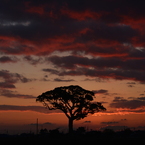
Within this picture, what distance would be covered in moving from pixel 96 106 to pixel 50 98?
38.5 ft

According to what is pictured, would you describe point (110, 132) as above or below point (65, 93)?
below

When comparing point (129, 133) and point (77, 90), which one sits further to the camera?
point (129, 133)

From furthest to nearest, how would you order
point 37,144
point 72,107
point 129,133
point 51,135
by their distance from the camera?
point 129,133, point 72,107, point 51,135, point 37,144

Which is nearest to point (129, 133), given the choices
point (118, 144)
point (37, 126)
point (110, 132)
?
point (110, 132)

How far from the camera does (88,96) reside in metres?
71.9

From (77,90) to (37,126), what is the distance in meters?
26.2

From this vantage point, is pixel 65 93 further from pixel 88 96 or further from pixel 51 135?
pixel 51 135

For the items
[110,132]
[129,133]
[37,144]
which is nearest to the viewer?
[37,144]

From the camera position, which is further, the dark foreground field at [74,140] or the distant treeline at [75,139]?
the distant treeline at [75,139]

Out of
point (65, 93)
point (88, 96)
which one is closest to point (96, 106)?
point (88, 96)

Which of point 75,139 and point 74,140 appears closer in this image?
point 74,140

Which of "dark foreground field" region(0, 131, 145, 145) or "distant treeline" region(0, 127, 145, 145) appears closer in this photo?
"dark foreground field" region(0, 131, 145, 145)

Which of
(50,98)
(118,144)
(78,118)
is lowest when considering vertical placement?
(118,144)

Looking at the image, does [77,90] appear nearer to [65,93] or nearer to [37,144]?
[65,93]
